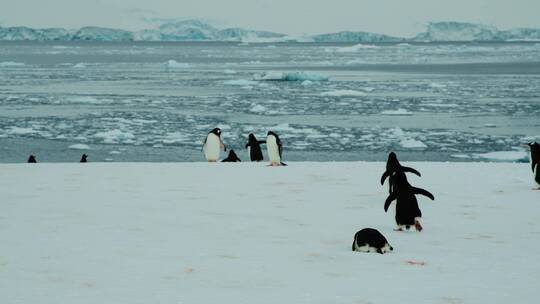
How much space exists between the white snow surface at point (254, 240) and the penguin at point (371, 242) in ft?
0.29

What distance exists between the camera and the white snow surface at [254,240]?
462cm

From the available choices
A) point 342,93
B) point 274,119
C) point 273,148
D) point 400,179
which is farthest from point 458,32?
point 400,179

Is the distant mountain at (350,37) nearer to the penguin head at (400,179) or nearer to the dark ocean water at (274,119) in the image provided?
the dark ocean water at (274,119)

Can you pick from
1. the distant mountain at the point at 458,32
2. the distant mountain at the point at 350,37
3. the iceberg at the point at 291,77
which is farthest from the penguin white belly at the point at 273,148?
the distant mountain at the point at 350,37

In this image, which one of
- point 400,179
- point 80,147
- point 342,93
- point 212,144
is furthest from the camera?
point 342,93

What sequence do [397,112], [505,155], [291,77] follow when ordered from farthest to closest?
[291,77]
[397,112]
[505,155]

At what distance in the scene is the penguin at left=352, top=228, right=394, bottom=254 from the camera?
222 inches

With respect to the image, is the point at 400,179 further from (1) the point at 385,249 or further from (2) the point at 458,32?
(2) the point at 458,32

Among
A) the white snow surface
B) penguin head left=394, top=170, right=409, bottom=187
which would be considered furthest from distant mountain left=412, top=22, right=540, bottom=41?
penguin head left=394, top=170, right=409, bottom=187

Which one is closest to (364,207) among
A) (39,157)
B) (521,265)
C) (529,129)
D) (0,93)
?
(521,265)

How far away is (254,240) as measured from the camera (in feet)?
19.8

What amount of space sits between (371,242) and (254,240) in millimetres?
877

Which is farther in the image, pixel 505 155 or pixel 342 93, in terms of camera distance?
pixel 342 93

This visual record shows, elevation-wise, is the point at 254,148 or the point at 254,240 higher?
the point at 254,148
